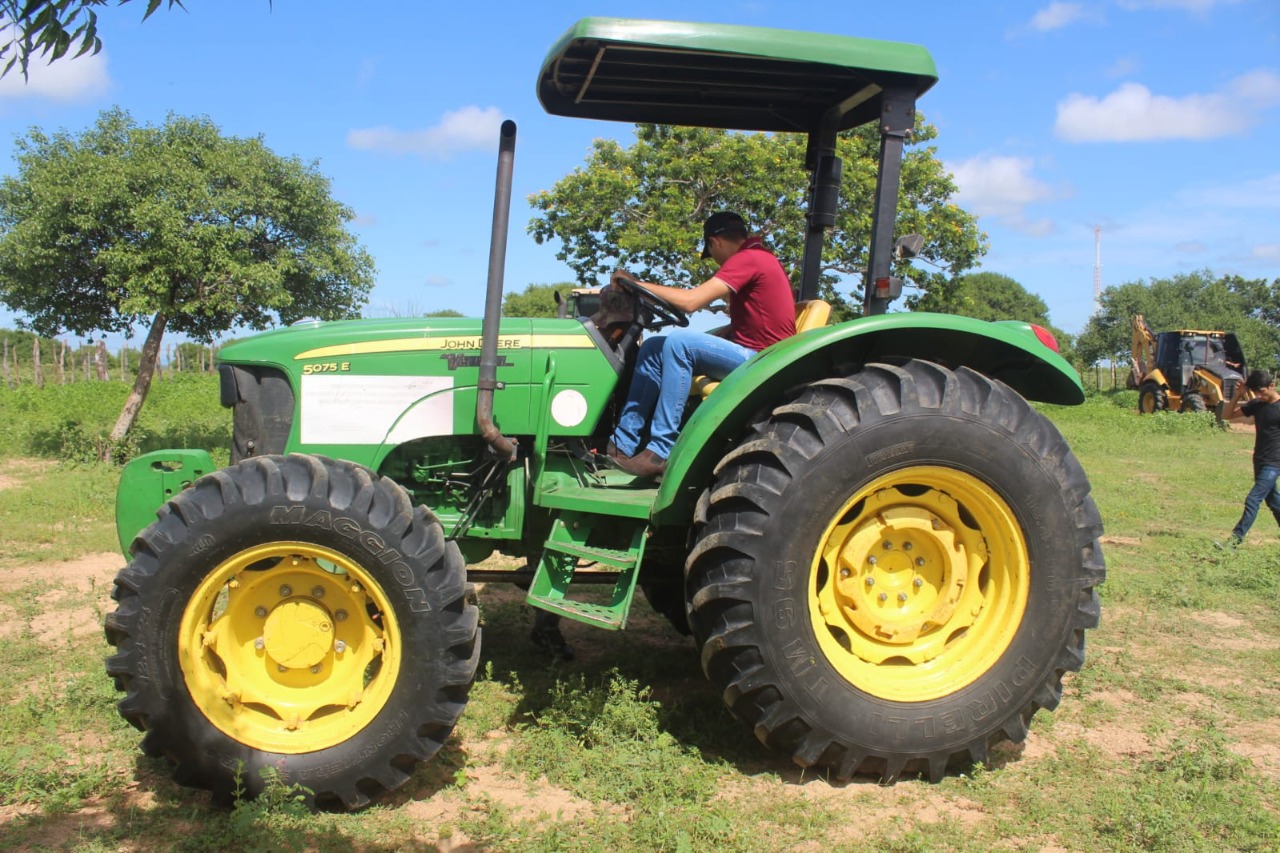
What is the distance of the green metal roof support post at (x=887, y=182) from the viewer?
11.9 ft

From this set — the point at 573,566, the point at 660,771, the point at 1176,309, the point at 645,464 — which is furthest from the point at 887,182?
the point at 1176,309

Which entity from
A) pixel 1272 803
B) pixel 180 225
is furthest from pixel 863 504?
pixel 180 225

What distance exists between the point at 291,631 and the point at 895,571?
2242 mm

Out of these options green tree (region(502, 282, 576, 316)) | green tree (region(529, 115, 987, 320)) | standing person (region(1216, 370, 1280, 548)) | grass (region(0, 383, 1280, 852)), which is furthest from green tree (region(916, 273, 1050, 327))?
grass (region(0, 383, 1280, 852))

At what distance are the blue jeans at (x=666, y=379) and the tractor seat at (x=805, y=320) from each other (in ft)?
0.14

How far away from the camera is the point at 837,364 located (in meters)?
3.77

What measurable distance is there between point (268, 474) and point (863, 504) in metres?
2.15

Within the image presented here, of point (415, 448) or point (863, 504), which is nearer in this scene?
point (863, 504)

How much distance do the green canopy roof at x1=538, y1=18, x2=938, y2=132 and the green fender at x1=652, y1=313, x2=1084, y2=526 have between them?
925 millimetres

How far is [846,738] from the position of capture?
3408 mm

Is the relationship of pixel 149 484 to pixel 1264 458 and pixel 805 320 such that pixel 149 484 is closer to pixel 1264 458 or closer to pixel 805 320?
Result: pixel 805 320

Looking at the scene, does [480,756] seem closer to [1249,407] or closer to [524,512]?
[524,512]

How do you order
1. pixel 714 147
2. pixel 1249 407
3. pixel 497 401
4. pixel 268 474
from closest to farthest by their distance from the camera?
pixel 268 474 → pixel 497 401 → pixel 1249 407 → pixel 714 147

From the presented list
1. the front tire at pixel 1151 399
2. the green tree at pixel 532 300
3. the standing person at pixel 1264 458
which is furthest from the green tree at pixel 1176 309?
the standing person at pixel 1264 458
